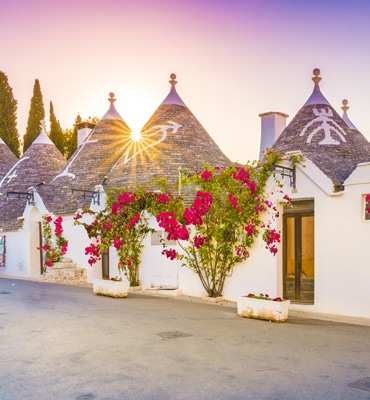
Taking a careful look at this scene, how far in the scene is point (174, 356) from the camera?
24.6 feet

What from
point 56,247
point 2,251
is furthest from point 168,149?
point 2,251

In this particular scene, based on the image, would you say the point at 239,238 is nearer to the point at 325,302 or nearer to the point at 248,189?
the point at 248,189

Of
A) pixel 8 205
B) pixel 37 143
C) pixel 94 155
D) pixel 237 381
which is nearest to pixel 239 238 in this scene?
pixel 237 381

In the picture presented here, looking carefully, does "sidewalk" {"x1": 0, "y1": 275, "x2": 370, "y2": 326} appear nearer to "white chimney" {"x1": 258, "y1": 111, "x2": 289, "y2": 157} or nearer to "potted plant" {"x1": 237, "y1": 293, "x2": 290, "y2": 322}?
"potted plant" {"x1": 237, "y1": 293, "x2": 290, "y2": 322}

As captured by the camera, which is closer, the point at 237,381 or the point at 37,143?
the point at 237,381

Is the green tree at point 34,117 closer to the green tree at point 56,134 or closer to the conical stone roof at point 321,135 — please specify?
the green tree at point 56,134

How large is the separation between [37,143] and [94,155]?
6.69m

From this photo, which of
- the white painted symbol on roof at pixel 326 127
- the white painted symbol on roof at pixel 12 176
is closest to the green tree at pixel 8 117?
the white painted symbol on roof at pixel 12 176

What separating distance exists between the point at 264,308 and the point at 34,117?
3863 cm

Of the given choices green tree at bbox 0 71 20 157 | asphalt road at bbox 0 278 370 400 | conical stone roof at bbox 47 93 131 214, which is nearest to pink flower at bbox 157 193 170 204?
asphalt road at bbox 0 278 370 400

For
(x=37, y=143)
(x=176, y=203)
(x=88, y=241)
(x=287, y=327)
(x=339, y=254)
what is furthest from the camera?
(x=37, y=143)

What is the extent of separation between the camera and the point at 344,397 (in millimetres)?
5754

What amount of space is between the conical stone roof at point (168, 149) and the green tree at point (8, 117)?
2209cm

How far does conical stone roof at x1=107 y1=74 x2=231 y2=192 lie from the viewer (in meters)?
20.7
